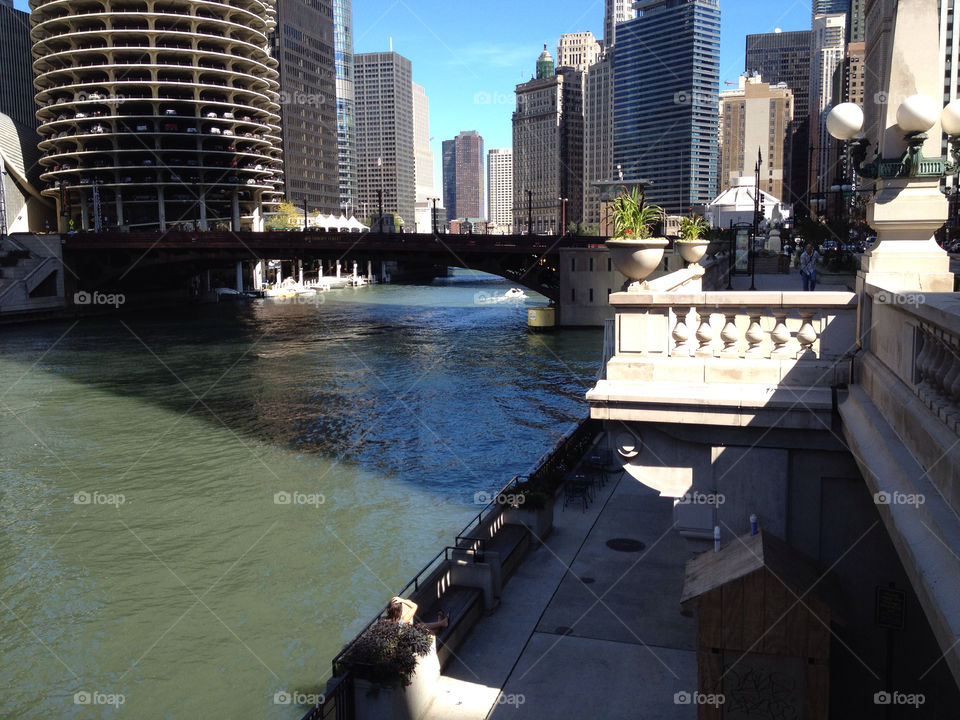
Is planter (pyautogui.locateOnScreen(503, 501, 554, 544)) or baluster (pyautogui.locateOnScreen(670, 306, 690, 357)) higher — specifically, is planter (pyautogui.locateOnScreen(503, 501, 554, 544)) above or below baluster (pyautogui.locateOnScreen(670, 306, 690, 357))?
below

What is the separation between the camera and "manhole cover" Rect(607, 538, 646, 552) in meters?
15.5

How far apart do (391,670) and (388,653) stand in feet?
0.69

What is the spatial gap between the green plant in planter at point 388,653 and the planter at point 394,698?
0.07 meters

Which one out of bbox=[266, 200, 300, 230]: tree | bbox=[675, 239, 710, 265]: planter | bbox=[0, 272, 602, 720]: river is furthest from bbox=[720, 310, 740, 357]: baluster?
bbox=[266, 200, 300, 230]: tree

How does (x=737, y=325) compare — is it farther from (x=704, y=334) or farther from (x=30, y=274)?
(x=30, y=274)

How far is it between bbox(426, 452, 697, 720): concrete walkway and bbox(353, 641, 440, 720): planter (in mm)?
281

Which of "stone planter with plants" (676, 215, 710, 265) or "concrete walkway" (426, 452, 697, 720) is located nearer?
"concrete walkway" (426, 452, 697, 720)

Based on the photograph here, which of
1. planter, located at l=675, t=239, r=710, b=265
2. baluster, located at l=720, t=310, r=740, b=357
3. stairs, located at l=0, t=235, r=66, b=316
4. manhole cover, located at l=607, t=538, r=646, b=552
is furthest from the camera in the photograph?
stairs, located at l=0, t=235, r=66, b=316

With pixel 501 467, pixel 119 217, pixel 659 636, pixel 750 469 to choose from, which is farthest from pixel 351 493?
pixel 119 217

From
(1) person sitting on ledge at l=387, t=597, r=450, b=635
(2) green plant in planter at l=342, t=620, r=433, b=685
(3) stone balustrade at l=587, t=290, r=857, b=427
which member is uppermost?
(3) stone balustrade at l=587, t=290, r=857, b=427

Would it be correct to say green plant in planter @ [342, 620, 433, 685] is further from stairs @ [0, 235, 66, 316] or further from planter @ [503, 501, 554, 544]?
stairs @ [0, 235, 66, 316]

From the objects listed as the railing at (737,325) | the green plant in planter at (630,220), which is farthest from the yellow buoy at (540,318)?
the railing at (737,325)

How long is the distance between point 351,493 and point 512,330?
145 feet

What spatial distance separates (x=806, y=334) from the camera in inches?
339
